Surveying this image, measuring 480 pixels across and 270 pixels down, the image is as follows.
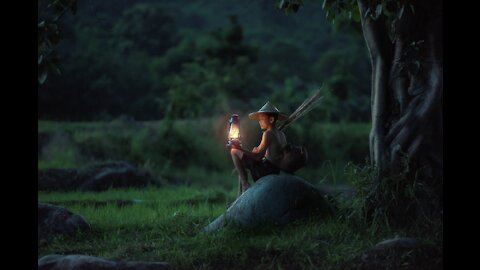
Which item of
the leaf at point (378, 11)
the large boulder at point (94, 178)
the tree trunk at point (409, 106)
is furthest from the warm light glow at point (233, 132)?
the large boulder at point (94, 178)

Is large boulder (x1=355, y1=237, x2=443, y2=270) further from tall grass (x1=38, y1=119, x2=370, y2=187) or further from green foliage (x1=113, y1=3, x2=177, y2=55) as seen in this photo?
green foliage (x1=113, y1=3, x2=177, y2=55)

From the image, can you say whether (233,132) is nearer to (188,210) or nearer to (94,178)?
(188,210)

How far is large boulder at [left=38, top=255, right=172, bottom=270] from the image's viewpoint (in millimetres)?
5742

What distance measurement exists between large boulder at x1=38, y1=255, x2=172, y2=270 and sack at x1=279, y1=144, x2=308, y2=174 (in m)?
2.08

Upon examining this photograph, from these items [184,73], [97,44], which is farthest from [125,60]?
[184,73]

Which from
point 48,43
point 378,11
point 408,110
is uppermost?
point 378,11

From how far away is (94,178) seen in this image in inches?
494

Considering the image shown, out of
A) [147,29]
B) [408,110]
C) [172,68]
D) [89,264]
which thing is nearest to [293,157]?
[408,110]

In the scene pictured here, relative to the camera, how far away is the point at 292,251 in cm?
635

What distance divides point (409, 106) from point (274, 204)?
1.82m

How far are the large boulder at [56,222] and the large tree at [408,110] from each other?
3297mm

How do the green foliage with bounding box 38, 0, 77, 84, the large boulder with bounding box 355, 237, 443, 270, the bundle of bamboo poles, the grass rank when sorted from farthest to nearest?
the bundle of bamboo poles → the green foliage with bounding box 38, 0, 77, 84 → the grass → the large boulder with bounding box 355, 237, 443, 270

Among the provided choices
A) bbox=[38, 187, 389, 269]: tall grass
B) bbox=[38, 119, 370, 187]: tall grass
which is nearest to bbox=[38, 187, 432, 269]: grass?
bbox=[38, 187, 389, 269]: tall grass

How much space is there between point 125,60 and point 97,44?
112 cm
